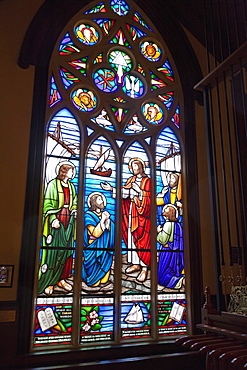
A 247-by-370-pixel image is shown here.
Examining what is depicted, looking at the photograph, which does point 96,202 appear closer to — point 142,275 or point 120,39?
point 142,275

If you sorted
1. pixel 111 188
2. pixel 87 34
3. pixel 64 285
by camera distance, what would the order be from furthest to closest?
pixel 87 34
pixel 111 188
pixel 64 285

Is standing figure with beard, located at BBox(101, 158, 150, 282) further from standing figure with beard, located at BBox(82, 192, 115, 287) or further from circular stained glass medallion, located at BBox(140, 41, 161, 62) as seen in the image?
circular stained glass medallion, located at BBox(140, 41, 161, 62)

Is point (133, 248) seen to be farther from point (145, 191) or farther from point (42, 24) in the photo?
point (42, 24)

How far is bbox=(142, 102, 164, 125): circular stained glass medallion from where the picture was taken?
14.0 ft

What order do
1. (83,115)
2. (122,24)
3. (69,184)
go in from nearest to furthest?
(69,184) → (83,115) → (122,24)

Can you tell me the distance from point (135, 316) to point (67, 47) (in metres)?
3.24

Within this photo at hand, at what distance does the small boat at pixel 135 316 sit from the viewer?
3.52 m

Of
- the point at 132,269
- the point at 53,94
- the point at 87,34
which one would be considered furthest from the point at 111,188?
the point at 87,34

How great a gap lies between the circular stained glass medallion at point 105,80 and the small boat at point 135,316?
101 inches

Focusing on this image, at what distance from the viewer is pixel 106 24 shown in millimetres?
4348

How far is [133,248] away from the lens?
12.3 ft

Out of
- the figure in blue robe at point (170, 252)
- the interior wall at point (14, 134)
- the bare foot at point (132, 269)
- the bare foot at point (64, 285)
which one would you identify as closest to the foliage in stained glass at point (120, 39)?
the interior wall at point (14, 134)

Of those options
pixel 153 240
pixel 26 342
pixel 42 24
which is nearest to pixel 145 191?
pixel 153 240

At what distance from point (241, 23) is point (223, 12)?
0.96 ft
